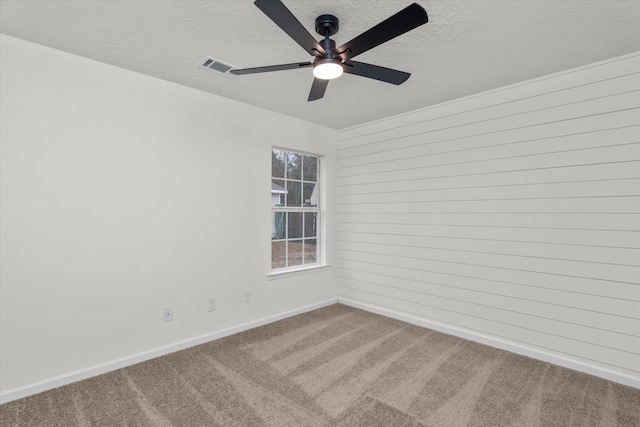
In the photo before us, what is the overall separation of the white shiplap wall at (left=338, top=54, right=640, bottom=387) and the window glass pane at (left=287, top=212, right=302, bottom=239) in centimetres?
97

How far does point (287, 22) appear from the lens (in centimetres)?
157

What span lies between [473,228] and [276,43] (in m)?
2.56

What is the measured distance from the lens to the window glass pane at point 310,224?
4312 millimetres

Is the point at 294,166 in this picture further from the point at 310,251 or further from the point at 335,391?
the point at 335,391

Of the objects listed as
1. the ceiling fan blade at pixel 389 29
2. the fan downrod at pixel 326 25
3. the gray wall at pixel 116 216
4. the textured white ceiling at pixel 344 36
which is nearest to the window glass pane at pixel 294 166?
the gray wall at pixel 116 216

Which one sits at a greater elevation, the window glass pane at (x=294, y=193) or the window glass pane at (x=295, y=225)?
the window glass pane at (x=294, y=193)

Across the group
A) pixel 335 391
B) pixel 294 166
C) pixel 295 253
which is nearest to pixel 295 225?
pixel 295 253

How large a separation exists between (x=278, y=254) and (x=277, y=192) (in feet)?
2.58

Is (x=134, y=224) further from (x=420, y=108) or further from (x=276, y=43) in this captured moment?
(x=420, y=108)

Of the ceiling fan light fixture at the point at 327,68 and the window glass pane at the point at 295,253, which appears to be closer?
the ceiling fan light fixture at the point at 327,68

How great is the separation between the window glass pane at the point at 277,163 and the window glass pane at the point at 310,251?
1.01m

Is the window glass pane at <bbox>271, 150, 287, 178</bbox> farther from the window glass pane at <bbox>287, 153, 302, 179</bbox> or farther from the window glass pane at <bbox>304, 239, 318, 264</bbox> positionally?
the window glass pane at <bbox>304, 239, 318, 264</bbox>

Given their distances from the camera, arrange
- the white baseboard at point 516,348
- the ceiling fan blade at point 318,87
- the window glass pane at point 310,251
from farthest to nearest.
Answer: the window glass pane at point 310,251 < the white baseboard at point 516,348 < the ceiling fan blade at point 318,87

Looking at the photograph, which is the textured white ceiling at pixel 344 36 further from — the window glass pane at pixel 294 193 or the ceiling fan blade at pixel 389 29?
the window glass pane at pixel 294 193
